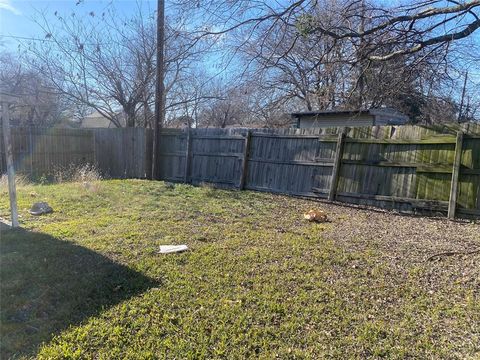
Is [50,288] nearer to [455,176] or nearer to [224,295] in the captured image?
[224,295]

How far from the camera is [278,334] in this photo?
7.96ft

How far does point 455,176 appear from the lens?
5.80 m

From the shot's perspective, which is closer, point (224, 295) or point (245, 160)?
point (224, 295)

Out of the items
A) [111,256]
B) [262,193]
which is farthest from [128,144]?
[111,256]

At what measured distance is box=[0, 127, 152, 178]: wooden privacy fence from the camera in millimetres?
A: 10594

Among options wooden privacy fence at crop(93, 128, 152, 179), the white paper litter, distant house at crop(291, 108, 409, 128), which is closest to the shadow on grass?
the white paper litter

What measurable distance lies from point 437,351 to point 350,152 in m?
5.29

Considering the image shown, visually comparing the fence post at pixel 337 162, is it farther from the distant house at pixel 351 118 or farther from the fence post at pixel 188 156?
the fence post at pixel 188 156

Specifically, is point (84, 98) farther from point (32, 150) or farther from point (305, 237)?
point (305, 237)

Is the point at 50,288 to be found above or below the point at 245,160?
below

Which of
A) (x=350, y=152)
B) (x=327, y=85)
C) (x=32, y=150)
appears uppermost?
(x=327, y=85)

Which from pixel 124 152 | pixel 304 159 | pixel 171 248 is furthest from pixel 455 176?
pixel 124 152

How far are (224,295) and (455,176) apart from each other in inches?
188

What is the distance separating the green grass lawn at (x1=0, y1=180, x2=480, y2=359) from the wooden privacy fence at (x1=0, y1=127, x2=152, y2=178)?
6.25m
